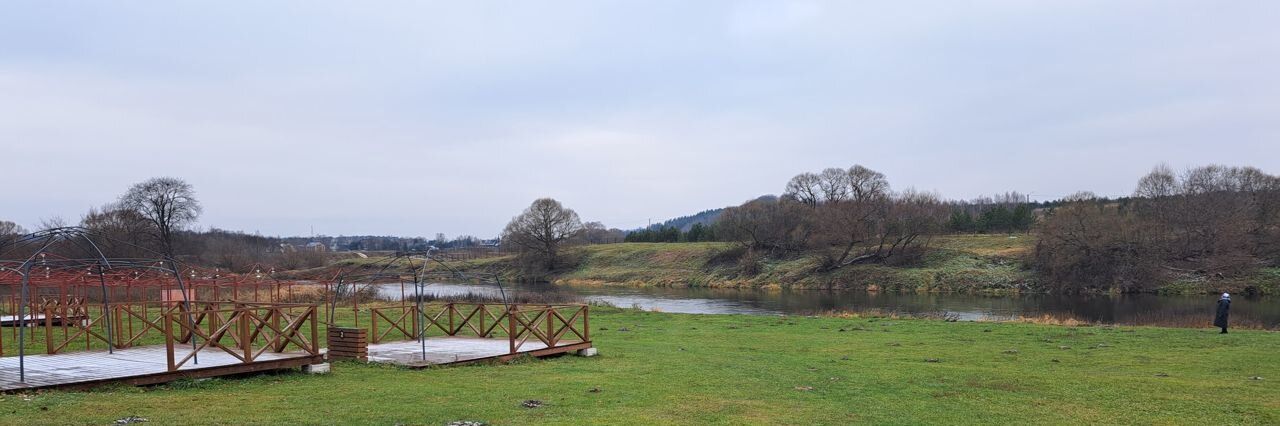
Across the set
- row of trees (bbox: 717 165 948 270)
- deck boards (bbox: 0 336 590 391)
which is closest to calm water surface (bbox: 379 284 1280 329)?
row of trees (bbox: 717 165 948 270)

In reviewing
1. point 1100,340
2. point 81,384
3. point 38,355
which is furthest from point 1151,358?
point 38,355

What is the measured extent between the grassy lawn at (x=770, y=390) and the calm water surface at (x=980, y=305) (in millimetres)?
14985

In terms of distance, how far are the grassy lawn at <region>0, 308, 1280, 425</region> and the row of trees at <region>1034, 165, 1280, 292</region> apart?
3970 cm

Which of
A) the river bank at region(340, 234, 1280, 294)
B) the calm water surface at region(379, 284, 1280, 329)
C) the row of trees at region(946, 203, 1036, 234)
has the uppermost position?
the row of trees at region(946, 203, 1036, 234)

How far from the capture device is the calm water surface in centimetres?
3638

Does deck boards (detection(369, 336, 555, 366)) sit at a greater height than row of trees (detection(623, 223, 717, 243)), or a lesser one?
lesser

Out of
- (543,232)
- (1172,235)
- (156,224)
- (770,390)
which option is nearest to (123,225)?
(156,224)

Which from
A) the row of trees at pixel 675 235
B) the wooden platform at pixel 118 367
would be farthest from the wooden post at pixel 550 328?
the row of trees at pixel 675 235

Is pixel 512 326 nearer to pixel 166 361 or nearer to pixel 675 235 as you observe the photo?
pixel 166 361

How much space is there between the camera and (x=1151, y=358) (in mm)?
17844

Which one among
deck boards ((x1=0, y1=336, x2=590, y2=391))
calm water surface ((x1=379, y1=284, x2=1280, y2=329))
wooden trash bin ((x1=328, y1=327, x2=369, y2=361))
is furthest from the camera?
calm water surface ((x1=379, y1=284, x2=1280, y2=329))

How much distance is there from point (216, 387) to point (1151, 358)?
18.4m

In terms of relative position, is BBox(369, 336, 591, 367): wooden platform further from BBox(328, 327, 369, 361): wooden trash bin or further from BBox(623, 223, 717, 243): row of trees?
BBox(623, 223, 717, 243): row of trees

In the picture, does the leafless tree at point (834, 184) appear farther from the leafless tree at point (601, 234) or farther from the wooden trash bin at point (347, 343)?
the wooden trash bin at point (347, 343)
